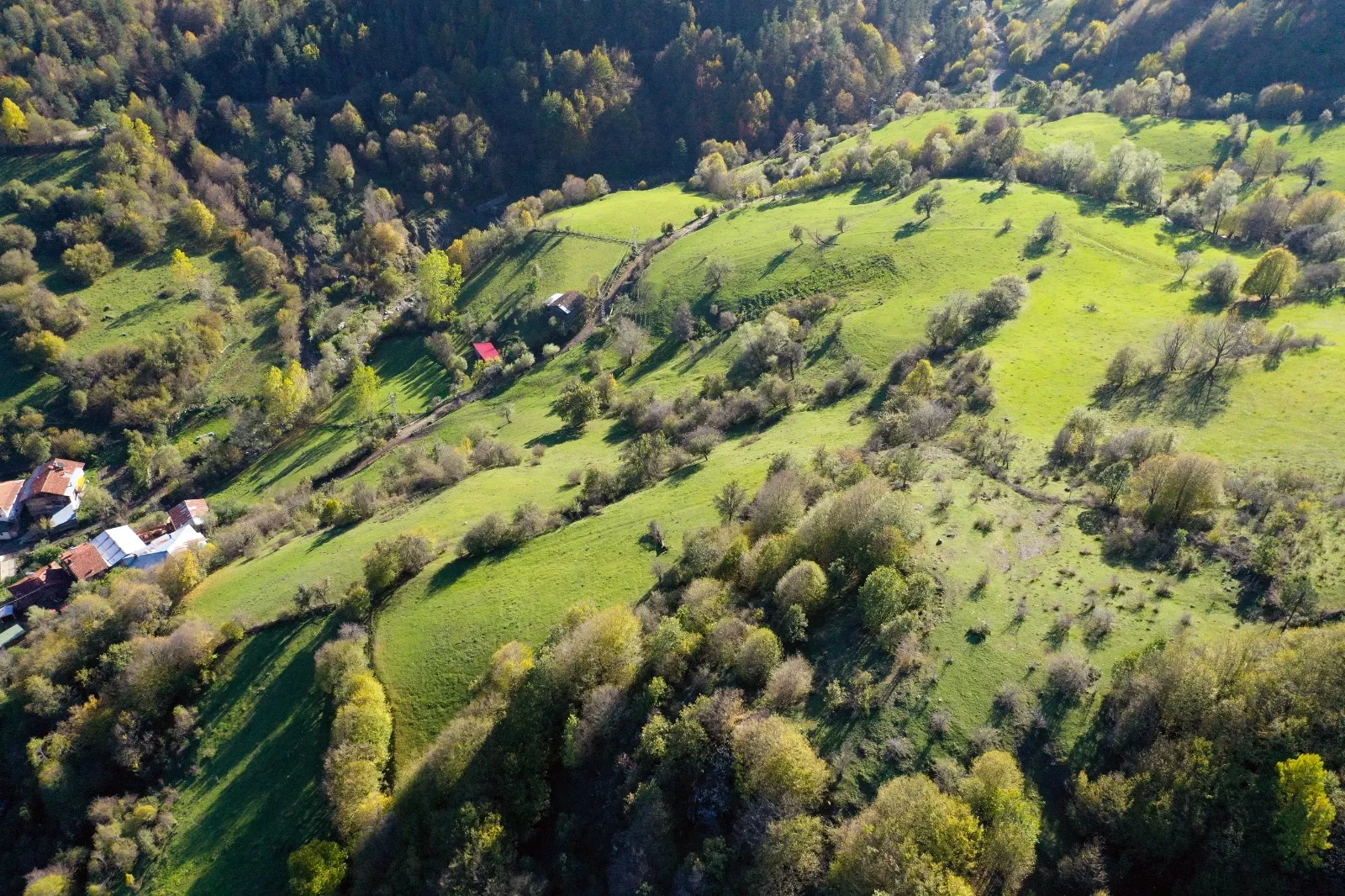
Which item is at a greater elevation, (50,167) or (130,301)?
(50,167)

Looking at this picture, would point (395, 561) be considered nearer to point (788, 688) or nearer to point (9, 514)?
point (788, 688)

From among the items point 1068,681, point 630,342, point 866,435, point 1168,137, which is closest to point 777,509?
point 1068,681

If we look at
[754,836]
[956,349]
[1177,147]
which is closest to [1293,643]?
[754,836]

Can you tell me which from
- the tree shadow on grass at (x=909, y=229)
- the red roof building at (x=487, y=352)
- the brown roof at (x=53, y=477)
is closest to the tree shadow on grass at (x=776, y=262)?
the tree shadow on grass at (x=909, y=229)

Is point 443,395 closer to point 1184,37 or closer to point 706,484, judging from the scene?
point 706,484

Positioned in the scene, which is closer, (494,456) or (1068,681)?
(1068,681)

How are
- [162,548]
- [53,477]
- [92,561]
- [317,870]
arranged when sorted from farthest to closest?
[53,477]
[162,548]
[92,561]
[317,870]
